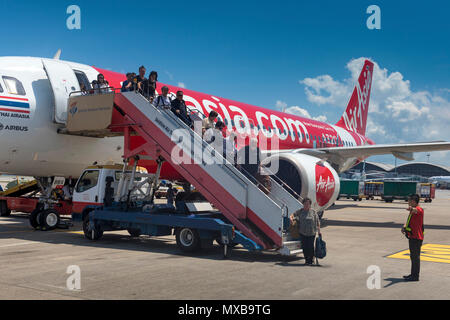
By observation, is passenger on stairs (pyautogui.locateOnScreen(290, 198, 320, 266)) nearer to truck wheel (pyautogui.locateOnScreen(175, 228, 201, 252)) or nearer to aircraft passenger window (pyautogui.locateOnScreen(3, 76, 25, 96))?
truck wheel (pyautogui.locateOnScreen(175, 228, 201, 252))

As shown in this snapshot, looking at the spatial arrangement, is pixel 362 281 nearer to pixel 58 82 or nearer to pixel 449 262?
pixel 449 262

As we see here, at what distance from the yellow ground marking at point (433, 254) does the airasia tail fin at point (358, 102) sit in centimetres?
1796

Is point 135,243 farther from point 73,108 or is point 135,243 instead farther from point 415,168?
point 415,168

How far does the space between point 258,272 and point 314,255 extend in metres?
1.44

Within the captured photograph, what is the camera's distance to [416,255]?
24.0 ft

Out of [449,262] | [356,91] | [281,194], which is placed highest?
[356,91]

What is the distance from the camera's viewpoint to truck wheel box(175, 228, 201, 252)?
9.43 m

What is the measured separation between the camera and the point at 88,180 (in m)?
12.0

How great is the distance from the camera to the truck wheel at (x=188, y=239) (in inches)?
371

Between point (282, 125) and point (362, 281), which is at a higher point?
point (282, 125)

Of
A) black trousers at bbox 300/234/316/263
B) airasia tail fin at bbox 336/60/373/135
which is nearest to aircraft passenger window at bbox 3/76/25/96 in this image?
black trousers at bbox 300/234/316/263
